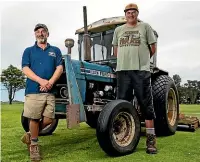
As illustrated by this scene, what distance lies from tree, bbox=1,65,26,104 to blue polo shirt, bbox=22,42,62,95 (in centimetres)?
5233

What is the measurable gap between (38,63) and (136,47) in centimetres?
143

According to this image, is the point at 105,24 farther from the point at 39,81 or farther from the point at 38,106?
the point at 38,106

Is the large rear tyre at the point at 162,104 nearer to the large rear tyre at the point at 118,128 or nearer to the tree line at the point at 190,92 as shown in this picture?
the large rear tyre at the point at 118,128

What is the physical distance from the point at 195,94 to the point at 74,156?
234ft

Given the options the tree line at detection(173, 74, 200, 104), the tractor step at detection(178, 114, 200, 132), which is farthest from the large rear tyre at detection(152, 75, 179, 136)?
the tree line at detection(173, 74, 200, 104)

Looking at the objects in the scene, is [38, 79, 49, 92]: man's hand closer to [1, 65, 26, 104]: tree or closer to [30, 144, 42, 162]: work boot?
[30, 144, 42, 162]: work boot

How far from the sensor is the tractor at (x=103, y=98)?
4266mm

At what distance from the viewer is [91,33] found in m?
6.50

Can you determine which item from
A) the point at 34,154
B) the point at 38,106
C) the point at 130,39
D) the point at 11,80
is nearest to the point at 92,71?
the point at 130,39

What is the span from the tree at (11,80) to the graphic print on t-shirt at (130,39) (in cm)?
5201

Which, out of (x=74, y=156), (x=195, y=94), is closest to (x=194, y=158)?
(x=74, y=156)

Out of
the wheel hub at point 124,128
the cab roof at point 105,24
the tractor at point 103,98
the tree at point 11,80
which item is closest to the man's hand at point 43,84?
→ the tractor at point 103,98

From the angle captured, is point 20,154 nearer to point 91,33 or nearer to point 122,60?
point 122,60

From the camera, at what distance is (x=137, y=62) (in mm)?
4629
